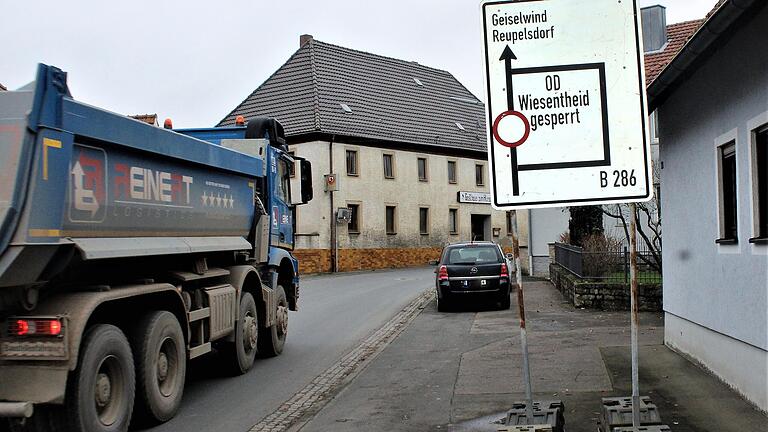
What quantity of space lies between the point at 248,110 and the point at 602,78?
4339 centimetres

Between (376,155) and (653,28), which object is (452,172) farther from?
(653,28)

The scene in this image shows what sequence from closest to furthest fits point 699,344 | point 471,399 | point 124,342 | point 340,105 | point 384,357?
point 124,342, point 471,399, point 699,344, point 384,357, point 340,105

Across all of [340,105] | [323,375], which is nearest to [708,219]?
[323,375]

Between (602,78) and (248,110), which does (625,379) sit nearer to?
(602,78)

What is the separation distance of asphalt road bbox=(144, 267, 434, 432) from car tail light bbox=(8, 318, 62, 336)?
1951 millimetres

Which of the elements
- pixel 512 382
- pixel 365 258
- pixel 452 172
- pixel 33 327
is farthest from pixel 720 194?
pixel 452 172

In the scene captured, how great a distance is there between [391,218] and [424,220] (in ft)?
8.97

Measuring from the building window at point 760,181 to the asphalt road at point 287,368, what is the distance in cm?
503

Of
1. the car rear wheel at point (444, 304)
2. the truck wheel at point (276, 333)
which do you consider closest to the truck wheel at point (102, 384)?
the truck wheel at point (276, 333)

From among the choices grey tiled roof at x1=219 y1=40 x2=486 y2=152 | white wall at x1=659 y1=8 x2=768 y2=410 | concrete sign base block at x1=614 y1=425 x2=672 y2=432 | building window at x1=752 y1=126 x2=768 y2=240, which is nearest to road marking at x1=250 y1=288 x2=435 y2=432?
concrete sign base block at x1=614 y1=425 x2=672 y2=432

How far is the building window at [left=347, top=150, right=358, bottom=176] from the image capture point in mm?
43719

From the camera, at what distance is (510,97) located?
243 inches

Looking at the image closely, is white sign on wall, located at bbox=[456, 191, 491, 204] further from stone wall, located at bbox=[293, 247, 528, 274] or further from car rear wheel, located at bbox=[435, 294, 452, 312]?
car rear wheel, located at bbox=[435, 294, 452, 312]

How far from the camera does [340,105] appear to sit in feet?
149
